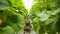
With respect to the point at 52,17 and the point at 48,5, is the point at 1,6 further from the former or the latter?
the point at 48,5

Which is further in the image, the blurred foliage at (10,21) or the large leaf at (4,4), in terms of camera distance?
the blurred foliage at (10,21)

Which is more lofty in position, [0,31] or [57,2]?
[57,2]

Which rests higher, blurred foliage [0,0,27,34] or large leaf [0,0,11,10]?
large leaf [0,0,11,10]

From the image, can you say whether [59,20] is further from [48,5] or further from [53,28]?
[48,5]

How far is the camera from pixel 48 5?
1.28 m

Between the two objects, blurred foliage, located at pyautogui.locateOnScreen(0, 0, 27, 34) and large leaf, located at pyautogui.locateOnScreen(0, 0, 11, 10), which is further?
blurred foliage, located at pyautogui.locateOnScreen(0, 0, 27, 34)

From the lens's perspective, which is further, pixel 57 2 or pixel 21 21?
pixel 21 21

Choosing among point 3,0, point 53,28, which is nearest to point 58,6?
point 53,28

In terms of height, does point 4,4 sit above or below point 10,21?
above

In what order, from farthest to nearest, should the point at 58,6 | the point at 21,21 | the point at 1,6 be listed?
the point at 21,21
the point at 58,6
the point at 1,6

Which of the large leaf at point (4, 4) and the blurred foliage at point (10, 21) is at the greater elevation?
the large leaf at point (4, 4)

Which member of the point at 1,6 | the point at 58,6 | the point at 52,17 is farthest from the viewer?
the point at 52,17

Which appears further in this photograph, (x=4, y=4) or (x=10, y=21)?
(x=10, y=21)

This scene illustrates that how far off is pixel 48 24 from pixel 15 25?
0.75 feet
